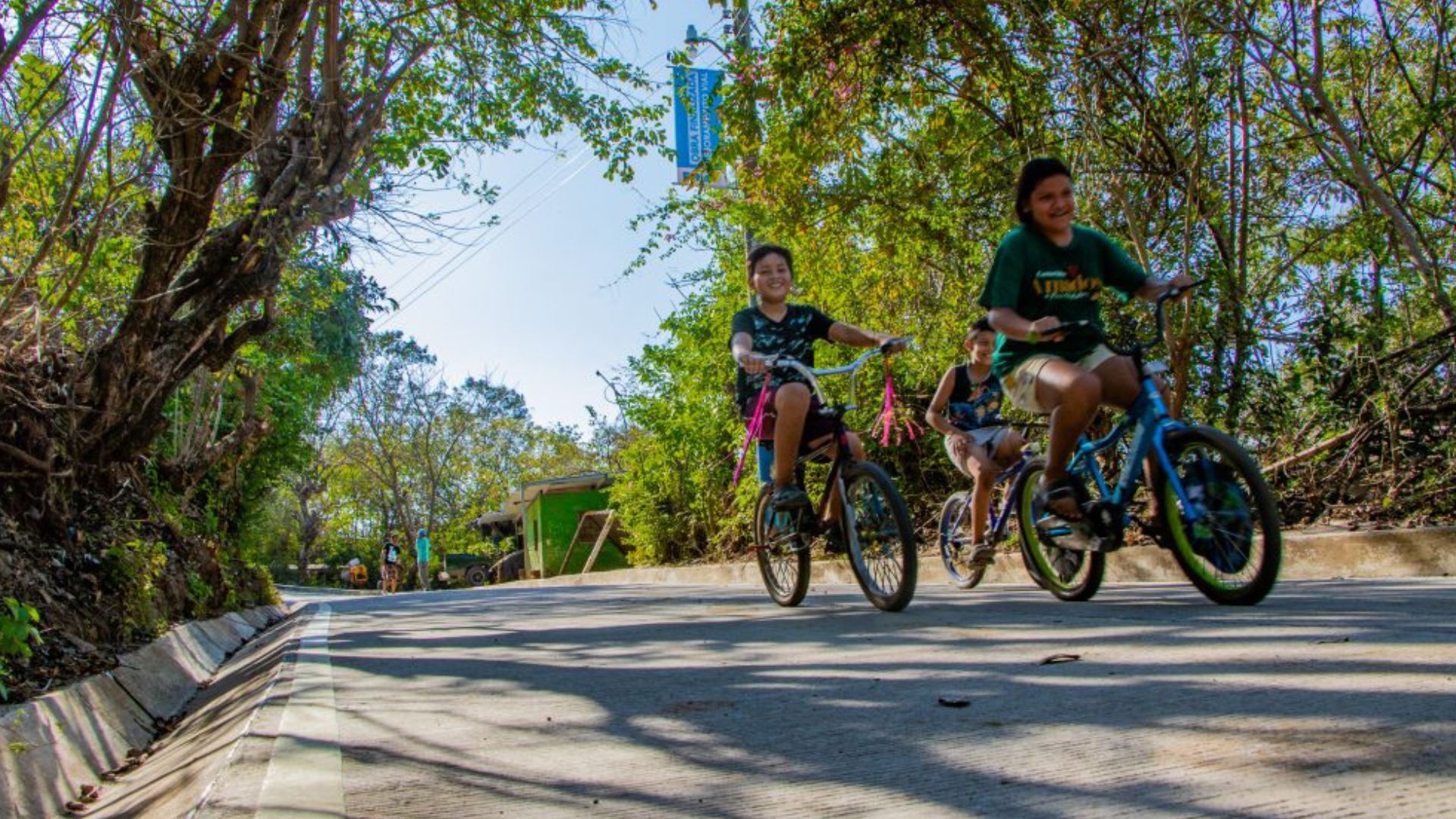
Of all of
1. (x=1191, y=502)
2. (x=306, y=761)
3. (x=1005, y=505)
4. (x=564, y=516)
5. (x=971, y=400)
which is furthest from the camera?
(x=564, y=516)

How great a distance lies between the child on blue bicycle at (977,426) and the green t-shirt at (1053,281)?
96cm

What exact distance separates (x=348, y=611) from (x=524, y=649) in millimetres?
6280

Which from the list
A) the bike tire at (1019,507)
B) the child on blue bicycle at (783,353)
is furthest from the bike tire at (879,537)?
the bike tire at (1019,507)

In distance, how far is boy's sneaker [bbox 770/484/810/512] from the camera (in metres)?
5.65

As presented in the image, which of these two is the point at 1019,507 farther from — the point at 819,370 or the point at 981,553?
the point at 819,370

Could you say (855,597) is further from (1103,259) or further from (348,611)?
(348,611)

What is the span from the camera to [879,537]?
17.4ft

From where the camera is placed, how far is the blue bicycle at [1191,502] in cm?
405

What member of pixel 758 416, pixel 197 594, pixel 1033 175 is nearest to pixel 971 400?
pixel 758 416

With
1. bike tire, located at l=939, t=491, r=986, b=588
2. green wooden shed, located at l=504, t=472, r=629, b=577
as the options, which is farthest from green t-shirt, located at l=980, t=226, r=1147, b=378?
green wooden shed, located at l=504, t=472, r=629, b=577

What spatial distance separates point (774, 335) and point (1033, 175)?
1.87m

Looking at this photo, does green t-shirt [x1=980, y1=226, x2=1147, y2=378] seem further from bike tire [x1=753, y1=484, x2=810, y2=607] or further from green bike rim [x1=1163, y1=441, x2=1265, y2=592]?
bike tire [x1=753, y1=484, x2=810, y2=607]

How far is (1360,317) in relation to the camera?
7.74 metres

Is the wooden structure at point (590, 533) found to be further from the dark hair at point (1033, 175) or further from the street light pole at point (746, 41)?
the dark hair at point (1033, 175)
